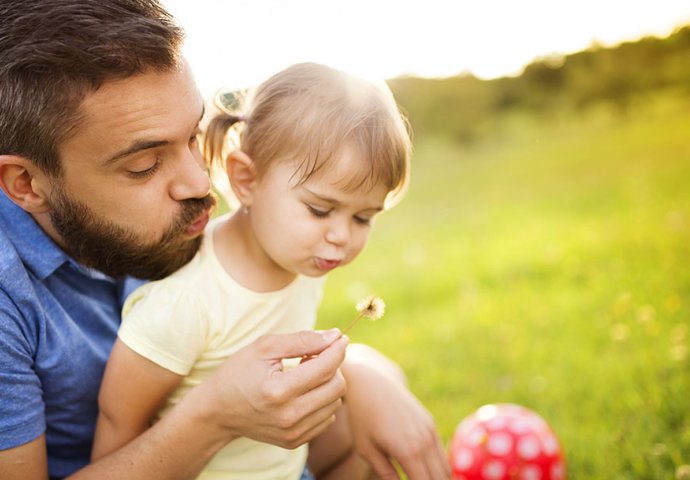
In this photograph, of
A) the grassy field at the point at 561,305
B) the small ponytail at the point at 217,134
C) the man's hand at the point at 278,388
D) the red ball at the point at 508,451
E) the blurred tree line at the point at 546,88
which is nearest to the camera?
the man's hand at the point at 278,388

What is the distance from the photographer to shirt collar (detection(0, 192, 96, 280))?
1.99 meters

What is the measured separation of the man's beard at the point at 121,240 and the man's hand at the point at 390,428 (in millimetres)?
733

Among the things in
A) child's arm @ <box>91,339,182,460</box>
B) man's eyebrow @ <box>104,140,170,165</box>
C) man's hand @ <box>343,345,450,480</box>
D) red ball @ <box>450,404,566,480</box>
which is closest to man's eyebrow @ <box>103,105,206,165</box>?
man's eyebrow @ <box>104,140,170,165</box>

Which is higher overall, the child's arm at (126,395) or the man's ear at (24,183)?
the man's ear at (24,183)

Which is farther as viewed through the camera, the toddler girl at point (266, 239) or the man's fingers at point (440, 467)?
the man's fingers at point (440, 467)

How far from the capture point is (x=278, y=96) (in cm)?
213

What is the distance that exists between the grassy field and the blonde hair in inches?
66.5

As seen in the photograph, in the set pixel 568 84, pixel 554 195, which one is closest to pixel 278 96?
pixel 554 195

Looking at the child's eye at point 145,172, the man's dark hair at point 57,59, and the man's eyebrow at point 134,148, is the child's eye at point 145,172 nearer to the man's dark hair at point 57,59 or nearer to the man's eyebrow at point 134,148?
the man's eyebrow at point 134,148

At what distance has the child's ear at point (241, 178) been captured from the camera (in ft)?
6.96

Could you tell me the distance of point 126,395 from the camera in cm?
193

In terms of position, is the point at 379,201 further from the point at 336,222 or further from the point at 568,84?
the point at 568,84

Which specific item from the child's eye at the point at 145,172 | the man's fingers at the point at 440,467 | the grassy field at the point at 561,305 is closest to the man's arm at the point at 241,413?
the man's fingers at the point at 440,467

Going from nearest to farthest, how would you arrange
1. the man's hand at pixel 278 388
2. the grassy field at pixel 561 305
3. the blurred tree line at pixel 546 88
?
the man's hand at pixel 278 388, the grassy field at pixel 561 305, the blurred tree line at pixel 546 88
